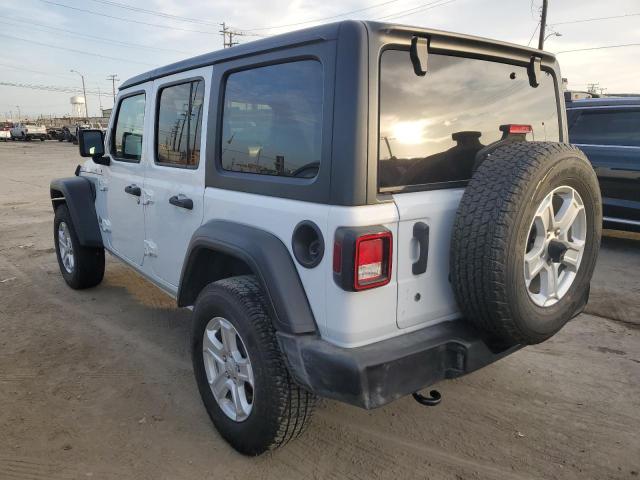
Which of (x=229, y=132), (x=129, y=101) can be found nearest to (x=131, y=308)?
(x=129, y=101)

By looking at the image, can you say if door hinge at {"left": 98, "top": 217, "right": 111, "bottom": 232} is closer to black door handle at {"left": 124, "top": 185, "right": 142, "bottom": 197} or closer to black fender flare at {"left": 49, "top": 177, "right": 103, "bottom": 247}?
black fender flare at {"left": 49, "top": 177, "right": 103, "bottom": 247}

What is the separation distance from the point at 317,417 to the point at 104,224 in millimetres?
2642

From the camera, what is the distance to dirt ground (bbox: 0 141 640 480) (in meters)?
2.39

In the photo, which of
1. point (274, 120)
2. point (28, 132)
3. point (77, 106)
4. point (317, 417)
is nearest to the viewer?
point (274, 120)

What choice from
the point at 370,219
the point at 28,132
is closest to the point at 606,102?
the point at 370,219

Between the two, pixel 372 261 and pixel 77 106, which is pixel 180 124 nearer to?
pixel 372 261

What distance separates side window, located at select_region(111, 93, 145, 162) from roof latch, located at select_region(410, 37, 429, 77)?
7.18ft

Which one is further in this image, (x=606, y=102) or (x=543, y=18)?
(x=543, y=18)

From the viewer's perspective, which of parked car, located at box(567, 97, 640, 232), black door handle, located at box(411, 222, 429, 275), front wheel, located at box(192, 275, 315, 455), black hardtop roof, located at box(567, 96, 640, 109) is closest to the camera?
black door handle, located at box(411, 222, 429, 275)

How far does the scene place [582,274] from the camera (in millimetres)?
2438

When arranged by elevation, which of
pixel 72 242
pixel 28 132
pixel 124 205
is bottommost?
pixel 72 242

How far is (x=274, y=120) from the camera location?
2301mm

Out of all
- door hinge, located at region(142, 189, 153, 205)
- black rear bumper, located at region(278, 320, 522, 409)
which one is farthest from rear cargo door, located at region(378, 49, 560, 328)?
door hinge, located at region(142, 189, 153, 205)

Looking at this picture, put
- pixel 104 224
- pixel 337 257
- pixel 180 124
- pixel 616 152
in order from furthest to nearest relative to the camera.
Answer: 1. pixel 616 152
2. pixel 104 224
3. pixel 180 124
4. pixel 337 257
